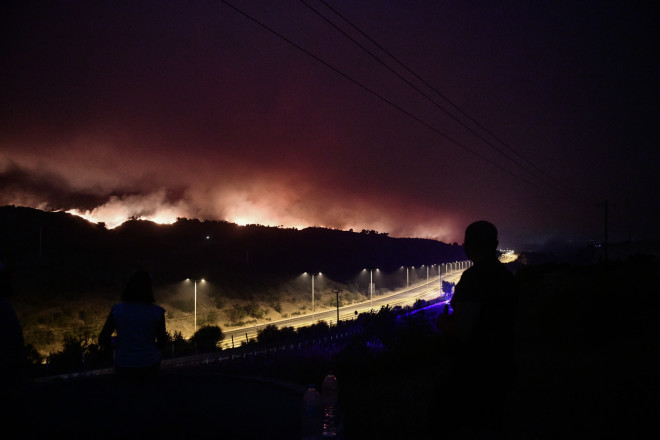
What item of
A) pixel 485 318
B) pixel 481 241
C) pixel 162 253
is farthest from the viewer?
pixel 162 253

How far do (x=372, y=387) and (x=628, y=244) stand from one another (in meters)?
105

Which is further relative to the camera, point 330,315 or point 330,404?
point 330,315

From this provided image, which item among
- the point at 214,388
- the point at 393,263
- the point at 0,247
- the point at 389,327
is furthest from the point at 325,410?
the point at 393,263

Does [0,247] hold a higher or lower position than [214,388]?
higher

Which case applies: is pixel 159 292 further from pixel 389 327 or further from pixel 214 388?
pixel 214 388

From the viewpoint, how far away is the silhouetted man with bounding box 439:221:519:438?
9.09 feet

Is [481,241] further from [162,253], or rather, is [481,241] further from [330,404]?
[162,253]

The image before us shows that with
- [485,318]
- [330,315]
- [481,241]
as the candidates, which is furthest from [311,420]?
[330,315]

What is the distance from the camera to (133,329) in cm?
471

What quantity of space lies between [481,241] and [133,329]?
4.27m

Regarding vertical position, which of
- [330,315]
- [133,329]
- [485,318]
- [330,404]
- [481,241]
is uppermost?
[481,241]

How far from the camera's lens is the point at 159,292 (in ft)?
189

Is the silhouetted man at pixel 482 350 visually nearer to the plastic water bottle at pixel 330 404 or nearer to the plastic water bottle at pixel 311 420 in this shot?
the plastic water bottle at pixel 311 420

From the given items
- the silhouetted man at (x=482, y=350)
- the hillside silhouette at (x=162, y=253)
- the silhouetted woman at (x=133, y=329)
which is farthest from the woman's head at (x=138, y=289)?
the hillside silhouette at (x=162, y=253)
